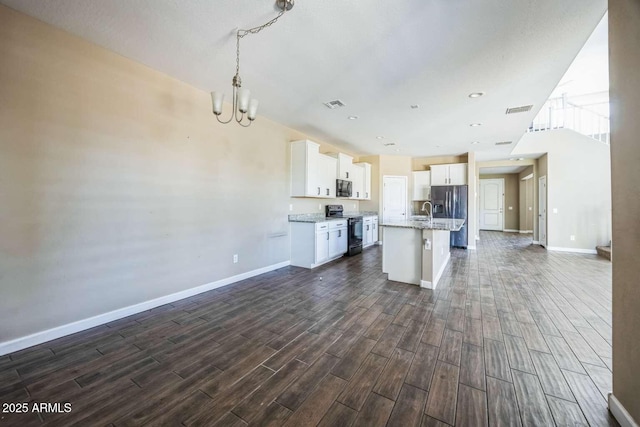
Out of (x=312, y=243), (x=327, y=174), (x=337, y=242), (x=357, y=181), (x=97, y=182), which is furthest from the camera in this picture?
(x=357, y=181)

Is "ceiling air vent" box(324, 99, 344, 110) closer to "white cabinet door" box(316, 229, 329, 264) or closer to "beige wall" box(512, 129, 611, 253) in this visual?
"white cabinet door" box(316, 229, 329, 264)

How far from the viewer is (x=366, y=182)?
752cm

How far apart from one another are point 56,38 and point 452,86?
4.16m

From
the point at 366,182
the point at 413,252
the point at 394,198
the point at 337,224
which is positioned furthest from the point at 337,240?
the point at 394,198

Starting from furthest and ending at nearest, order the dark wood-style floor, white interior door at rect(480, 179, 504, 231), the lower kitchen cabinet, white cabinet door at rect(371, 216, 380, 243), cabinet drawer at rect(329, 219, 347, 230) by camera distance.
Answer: white interior door at rect(480, 179, 504, 231), white cabinet door at rect(371, 216, 380, 243), cabinet drawer at rect(329, 219, 347, 230), the lower kitchen cabinet, the dark wood-style floor

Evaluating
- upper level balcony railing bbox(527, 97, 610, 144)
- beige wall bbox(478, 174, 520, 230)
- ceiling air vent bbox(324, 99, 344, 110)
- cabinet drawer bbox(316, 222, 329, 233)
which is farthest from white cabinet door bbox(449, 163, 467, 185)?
beige wall bbox(478, 174, 520, 230)

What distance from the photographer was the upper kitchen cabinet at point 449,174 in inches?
284

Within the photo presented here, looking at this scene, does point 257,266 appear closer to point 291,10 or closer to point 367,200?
point 291,10

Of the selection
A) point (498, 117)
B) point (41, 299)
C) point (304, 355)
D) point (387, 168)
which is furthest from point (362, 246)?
point (41, 299)

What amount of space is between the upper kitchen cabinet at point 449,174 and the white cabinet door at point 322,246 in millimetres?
4253

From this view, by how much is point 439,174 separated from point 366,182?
2168 millimetres

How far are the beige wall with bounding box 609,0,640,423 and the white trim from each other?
0.02 metres

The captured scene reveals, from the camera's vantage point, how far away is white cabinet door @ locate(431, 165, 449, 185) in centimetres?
737

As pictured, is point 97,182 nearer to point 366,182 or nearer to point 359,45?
point 359,45
